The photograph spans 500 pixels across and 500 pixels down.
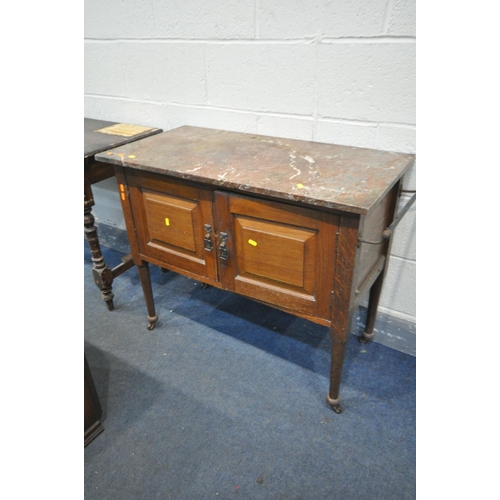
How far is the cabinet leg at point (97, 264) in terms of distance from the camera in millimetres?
1776

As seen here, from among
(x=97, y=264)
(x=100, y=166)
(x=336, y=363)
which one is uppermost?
(x=100, y=166)

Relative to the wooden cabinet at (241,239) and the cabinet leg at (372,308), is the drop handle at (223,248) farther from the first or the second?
the cabinet leg at (372,308)

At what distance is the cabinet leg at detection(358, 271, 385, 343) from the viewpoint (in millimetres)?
1525

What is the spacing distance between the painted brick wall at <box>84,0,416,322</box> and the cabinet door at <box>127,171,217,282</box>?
20.2 inches

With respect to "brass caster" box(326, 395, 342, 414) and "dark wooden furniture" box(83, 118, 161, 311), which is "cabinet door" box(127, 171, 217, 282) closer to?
"dark wooden furniture" box(83, 118, 161, 311)

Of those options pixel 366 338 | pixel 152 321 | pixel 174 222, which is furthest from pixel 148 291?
pixel 366 338

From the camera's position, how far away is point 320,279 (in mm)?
1122

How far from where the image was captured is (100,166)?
1.72 metres

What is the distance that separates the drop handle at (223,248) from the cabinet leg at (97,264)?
0.81 meters

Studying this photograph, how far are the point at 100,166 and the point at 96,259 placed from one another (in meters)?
0.44

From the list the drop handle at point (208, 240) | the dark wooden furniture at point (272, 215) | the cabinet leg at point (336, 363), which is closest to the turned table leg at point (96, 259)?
the dark wooden furniture at point (272, 215)

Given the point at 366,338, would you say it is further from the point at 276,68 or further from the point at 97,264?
the point at 97,264

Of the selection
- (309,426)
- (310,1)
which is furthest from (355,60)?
(309,426)

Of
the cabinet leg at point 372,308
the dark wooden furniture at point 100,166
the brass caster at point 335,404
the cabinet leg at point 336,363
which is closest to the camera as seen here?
the cabinet leg at point 336,363
